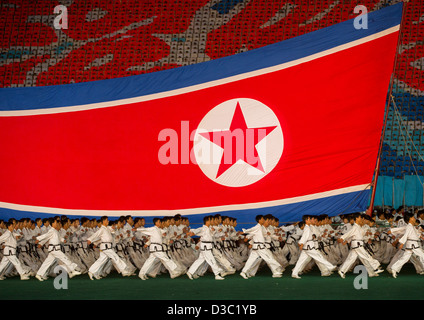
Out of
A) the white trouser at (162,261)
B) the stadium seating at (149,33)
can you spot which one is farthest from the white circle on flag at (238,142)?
the stadium seating at (149,33)

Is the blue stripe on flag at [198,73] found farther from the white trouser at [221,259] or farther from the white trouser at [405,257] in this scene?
the white trouser at [405,257]

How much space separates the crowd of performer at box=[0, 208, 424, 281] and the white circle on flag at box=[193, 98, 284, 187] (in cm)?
97

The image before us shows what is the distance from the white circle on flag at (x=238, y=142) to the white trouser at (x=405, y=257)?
306 cm

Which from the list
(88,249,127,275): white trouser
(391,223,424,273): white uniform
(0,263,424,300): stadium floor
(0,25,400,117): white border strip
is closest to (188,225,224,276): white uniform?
(0,263,424,300): stadium floor

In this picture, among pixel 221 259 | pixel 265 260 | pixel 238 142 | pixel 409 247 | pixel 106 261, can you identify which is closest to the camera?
pixel 409 247

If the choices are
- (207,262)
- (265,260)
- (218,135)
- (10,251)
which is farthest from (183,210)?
(10,251)

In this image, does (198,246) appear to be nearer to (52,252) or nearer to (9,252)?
(52,252)

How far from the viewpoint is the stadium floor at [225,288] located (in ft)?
33.5

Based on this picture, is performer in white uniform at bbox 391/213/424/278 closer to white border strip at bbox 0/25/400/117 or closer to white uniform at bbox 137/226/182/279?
white border strip at bbox 0/25/400/117

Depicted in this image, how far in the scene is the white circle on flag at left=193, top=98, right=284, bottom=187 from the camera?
13062mm

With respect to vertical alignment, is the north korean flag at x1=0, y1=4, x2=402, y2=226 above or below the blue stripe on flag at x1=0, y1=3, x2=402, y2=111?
below

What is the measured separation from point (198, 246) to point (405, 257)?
4066 mm

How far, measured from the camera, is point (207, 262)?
41.0 ft

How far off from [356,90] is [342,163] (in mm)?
1521
